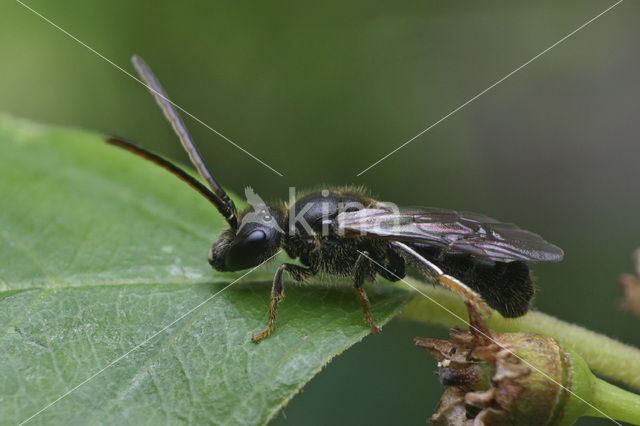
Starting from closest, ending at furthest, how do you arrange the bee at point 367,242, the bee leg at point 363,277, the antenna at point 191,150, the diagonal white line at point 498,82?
the bee leg at point 363,277, the bee at point 367,242, the antenna at point 191,150, the diagonal white line at point 498,82

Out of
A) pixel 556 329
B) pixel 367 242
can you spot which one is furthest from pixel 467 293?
pixel 367 242

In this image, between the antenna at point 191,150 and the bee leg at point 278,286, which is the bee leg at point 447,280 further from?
the antenna at point 191,150

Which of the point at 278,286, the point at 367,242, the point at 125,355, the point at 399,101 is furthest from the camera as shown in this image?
the point at 399,101

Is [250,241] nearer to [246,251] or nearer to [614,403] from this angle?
[246,251]

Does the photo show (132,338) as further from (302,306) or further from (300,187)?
(300,187)

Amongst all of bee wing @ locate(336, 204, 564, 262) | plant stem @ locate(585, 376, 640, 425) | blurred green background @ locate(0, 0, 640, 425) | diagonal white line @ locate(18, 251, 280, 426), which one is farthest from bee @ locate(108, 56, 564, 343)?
blurred green background @ locate(0, 0, 640, 425)

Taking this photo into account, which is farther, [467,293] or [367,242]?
[367,242]

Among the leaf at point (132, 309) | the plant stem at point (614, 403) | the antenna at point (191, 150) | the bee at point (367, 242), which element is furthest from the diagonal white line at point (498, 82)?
the plant stem at point (614, 403)

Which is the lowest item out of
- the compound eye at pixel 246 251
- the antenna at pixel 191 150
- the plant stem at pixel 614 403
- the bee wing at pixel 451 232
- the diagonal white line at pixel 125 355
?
the diagonal white line at pixel 125 355

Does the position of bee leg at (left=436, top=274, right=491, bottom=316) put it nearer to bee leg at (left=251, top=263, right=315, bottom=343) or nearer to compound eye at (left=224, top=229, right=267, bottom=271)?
bee leg at (left=251, top=263, right=315, bottom=343)
